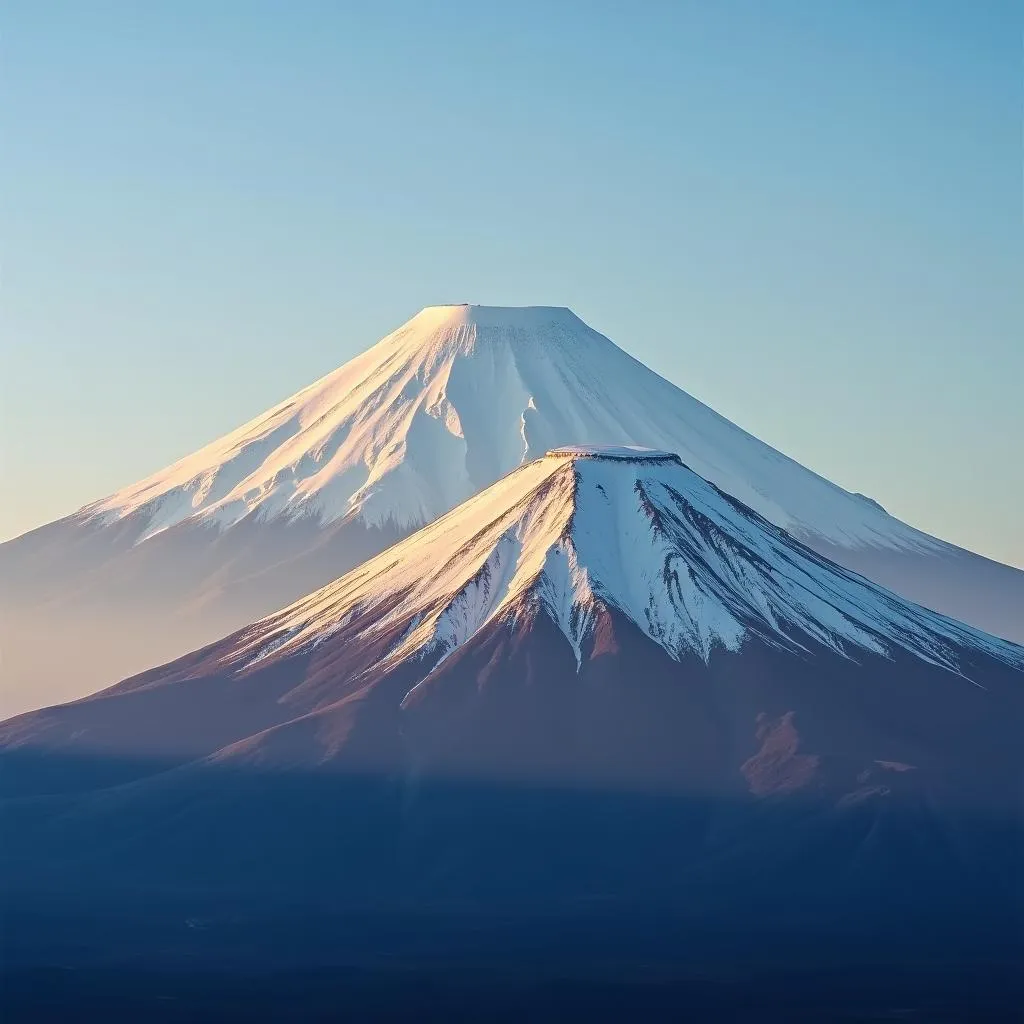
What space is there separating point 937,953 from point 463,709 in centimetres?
2618

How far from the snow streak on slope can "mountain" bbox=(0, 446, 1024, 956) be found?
0.16 meters

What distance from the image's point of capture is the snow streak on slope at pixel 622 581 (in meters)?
142

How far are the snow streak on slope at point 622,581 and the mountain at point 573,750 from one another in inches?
6.2

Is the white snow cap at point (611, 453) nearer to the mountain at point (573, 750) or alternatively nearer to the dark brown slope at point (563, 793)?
the mountain at point (573, 750)

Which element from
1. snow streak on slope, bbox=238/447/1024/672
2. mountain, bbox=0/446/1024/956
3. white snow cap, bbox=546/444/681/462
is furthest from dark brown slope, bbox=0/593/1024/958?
white snow cap, bbox=546/444/681/462

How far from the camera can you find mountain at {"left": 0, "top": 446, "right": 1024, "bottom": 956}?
127812mm

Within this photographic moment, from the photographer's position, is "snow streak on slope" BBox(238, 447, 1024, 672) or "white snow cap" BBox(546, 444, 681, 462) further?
"white snow cap" BBox(546, 444, 681, 462)

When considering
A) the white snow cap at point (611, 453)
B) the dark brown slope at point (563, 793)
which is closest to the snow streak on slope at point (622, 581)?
the white snow cap at point (611, 453)

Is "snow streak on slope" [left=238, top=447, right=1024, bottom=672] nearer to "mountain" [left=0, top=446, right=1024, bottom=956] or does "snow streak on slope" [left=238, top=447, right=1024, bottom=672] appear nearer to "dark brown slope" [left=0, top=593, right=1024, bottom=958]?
"mountain" [left=0, top=446, right=1024, bottom=956]

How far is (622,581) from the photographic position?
14375 cm

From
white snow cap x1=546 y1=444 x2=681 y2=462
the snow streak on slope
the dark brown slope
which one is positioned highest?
white snow cap x1=546 y1=444 x2=681 y2=462

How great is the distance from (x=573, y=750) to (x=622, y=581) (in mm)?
10345

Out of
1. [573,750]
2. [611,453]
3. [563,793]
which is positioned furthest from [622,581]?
[563,793]

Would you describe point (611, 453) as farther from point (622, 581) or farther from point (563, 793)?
point (563, 793)
